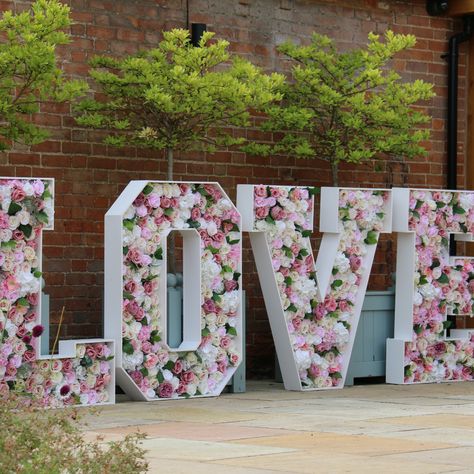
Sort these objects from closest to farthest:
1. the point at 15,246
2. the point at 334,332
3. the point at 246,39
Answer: the point at 15,246 → the point at 334,332 → the point at 246,39

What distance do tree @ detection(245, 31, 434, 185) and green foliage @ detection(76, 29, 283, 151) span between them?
2.20ft

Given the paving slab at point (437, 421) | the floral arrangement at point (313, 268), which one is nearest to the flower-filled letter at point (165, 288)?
the floral arrangement at point (313, 268)

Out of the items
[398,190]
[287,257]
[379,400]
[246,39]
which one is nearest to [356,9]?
[246,39]

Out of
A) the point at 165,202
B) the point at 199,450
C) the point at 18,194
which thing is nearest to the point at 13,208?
the point at 18,194

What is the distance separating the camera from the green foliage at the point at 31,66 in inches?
378

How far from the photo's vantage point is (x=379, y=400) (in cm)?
1055

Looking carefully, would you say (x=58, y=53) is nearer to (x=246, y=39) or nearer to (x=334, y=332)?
(x=246, y=39)

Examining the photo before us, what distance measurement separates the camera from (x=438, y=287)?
12.0 m

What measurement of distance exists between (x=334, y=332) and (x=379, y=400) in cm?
102

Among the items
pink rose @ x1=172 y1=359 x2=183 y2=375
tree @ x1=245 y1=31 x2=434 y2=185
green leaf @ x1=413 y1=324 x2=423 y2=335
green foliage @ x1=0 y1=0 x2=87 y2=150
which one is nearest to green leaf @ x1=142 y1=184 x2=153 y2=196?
green foliage @ x1=0 y1=0 x2=87 y2=150

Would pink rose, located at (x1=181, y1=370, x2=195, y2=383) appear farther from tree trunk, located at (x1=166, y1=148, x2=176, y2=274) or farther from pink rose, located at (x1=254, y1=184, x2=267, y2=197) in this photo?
pink rose, located at (x1=254, y1=184, x2=267, y2=197)

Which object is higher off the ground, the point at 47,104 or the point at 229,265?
the point at 47,104

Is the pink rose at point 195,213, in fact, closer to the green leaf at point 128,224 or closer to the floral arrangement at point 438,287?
the green leaf at point 128,224

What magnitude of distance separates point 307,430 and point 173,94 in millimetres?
3222
